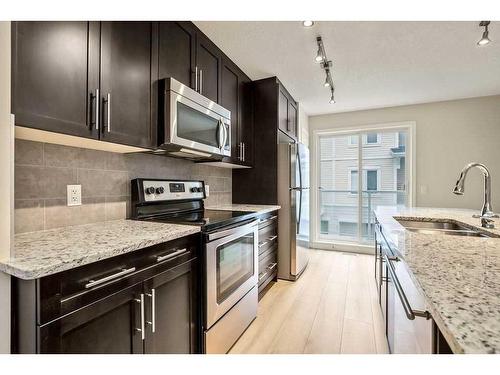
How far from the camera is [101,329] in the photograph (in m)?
0.96

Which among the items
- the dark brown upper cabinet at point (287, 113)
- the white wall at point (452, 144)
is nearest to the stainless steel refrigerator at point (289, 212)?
the dark brown upper cabinet at point (287, 113)

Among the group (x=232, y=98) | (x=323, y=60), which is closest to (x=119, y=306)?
(x=232, y=98)

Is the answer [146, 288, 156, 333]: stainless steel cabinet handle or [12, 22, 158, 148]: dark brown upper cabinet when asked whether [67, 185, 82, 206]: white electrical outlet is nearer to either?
[12, 22, 158, 148]: dark brown upper cabinet

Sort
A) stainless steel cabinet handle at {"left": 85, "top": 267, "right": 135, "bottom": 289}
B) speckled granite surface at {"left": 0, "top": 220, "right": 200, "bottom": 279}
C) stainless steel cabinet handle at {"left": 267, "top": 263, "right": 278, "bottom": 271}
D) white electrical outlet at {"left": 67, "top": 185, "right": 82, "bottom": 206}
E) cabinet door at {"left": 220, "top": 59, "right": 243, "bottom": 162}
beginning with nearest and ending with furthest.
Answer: speckled granite surface at {"left": 0, "top": 220, "right": 200, "bottom": 279} < stainless steel cabinet handle at {"left": 85, "top": 267, "right": 135, "bottom": 289} < white electrical outlet at {"left": 67, "top": 185, "right": 82, "bottom": 206} < cabinet door at {"left": 220, "top": 59, "right": 243, "bottom": 162} < stainless steel cabinet handle at {"left": 267, "top": 263, "right": 278, "bottom": 271}

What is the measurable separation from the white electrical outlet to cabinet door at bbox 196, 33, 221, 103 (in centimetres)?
111

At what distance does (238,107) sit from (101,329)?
2230mm

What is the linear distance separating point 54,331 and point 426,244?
144 centimetres

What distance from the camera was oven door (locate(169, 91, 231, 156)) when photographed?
1.64 meters

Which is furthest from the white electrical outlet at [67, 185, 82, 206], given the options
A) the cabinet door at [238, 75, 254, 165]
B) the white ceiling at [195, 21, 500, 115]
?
the cabinet door at [238, 75, 254, 165]

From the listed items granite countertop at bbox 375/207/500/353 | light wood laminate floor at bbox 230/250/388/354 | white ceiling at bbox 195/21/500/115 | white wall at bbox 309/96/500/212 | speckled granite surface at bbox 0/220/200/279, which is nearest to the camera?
granite countertop at bbox 375/207/500/353

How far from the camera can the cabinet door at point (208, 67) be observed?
200cm

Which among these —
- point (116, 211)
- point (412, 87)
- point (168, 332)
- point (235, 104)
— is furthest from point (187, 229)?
point (412, 87)
